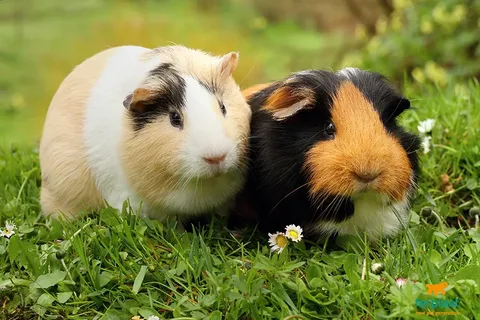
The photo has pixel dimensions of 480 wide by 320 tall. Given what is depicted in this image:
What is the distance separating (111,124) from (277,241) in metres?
0.98

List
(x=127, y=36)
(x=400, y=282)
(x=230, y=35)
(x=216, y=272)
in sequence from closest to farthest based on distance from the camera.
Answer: (x=400, y=282), (x=216, y=272), (x=127, y=36), (x=230, y=35)

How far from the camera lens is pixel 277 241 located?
2.69m

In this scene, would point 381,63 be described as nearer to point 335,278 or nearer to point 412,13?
point 412,13

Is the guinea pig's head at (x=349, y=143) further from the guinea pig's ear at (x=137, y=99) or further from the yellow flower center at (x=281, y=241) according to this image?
the guinea pig's ear at (x=137, y=99)

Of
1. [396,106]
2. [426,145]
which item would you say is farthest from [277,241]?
[426,145]

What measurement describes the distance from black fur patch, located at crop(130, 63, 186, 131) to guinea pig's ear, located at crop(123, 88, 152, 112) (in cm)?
2

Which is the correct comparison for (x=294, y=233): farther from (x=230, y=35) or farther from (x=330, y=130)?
(x=230, y=35)

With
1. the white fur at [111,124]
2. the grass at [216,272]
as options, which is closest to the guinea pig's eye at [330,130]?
the grass at [216,272]

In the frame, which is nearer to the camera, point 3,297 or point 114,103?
point 3,297

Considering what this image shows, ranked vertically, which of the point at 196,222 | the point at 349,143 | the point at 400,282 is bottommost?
the point at 196,222

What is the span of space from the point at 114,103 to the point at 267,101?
0.76m

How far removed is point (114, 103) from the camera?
2.92 metres

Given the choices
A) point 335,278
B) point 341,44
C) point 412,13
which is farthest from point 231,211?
point 341,44

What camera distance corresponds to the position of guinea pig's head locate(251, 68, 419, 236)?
2.42 m
